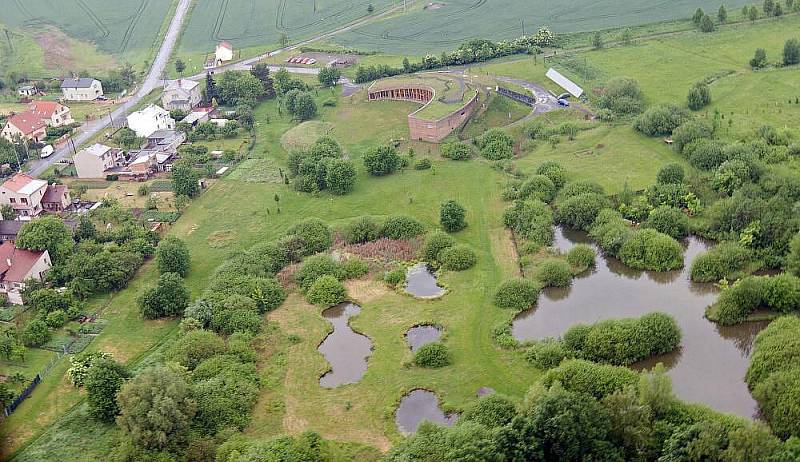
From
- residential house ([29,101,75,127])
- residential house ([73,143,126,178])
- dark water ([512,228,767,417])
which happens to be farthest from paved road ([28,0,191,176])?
→ dark water ([512,228,767,417])

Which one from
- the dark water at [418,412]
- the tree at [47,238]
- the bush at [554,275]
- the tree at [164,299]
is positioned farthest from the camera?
the tree at [47,238]

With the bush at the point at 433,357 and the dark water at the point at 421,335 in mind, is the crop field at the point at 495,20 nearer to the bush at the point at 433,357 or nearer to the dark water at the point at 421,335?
the dark water at the point at 421,335

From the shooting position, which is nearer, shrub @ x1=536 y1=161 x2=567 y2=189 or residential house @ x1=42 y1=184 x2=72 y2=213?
shrub @ x1=536 y1=161 x2=567 y2=189

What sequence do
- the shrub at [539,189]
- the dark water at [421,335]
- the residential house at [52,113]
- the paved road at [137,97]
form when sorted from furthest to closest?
the residential house at [52,113] < the paved road at [137,97] < the shrub at [539,189] < the dark water at [421,335]

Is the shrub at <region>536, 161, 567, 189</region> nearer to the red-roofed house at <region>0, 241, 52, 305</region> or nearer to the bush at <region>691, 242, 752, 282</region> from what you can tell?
the bush at <region>691, 242, 752, 282</region>

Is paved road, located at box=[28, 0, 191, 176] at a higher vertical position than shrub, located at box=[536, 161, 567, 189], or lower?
higher

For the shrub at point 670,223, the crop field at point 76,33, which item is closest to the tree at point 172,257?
the shrub at point 670,223

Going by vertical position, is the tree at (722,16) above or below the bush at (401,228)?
above
